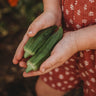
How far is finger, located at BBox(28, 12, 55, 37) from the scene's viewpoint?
103 centimetres

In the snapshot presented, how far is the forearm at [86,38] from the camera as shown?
960 millimetres

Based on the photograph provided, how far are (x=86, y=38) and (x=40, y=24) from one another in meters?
0.32

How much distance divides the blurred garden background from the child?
23.4 inches

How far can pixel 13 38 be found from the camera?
2.27 metres

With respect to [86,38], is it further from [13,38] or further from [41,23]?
[13,38]

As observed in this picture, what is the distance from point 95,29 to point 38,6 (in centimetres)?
152

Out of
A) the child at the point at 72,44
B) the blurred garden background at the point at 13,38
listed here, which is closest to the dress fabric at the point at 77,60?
the child at the point at 72,44

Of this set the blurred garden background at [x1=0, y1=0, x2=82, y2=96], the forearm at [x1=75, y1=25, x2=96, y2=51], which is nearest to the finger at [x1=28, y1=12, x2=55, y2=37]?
the forearm at [x1=75, y1=25, x2=96, y2=51]

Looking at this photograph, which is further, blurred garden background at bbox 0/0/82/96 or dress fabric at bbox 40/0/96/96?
blurred garden background at bbox 0/0/82/96

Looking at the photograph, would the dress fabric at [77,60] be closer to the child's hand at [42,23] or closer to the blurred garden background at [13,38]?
the child's hand at [42,23]

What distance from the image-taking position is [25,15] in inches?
89.9

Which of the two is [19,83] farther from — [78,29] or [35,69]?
[78,29]

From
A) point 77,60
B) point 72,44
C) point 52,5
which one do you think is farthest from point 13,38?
→ point 72,44

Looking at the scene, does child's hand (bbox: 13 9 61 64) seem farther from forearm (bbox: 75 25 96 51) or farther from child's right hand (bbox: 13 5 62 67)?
forearm (bbox: 75 25 96 51)
